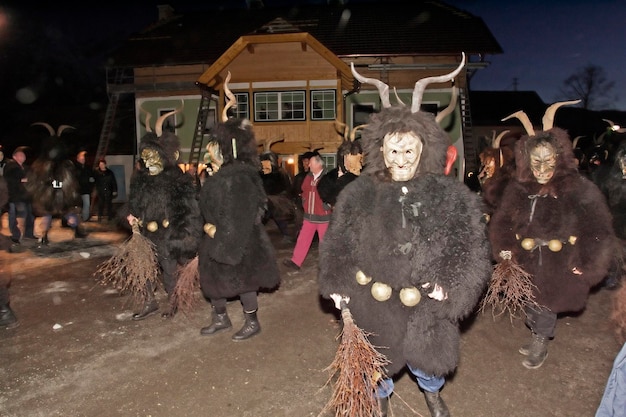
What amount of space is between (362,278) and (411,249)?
384mm

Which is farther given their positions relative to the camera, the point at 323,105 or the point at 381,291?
the point at 323,105

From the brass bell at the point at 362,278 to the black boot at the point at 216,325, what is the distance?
248 centimetres

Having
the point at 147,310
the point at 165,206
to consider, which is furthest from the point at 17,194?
the point at 165,206

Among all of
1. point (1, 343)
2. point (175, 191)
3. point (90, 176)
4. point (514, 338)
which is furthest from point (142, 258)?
point (90, 176)

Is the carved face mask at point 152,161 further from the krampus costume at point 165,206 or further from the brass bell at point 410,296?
the brass bell at point 410,296

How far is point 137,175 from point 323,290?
3.30 meters

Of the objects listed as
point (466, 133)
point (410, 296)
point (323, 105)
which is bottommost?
point (410, 296)

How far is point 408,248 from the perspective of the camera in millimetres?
2809

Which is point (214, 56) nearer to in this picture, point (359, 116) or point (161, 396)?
point (359, 116)

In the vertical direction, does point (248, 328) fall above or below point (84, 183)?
below

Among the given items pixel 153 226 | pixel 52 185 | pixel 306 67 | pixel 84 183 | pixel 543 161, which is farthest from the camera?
pixel 306 67

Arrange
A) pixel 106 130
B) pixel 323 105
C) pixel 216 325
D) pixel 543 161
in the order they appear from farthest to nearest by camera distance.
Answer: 1. pixel 106 130
2. pixel 323 105
3. pixel 216 325
4. pixel 543 161

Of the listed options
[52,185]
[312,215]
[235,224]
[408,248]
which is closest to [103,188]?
[52,185]

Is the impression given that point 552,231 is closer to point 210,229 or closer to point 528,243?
point 528,243
